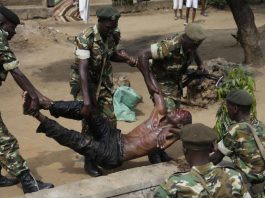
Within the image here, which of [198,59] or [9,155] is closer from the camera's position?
[9,155]

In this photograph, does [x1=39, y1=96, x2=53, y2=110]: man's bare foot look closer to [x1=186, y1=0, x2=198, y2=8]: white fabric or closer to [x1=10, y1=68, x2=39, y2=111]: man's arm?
[x1=10, y1=68, x2=39, y2=111]: man's arm

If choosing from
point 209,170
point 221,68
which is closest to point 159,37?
point 221,68

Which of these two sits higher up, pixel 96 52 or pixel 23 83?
pixel 96 52

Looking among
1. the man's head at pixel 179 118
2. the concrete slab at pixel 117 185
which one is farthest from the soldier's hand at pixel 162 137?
the concrete slab at pixel 117 185

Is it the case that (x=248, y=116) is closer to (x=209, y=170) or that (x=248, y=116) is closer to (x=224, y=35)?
(x=209, y=170)

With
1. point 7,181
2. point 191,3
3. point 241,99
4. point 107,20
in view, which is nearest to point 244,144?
point 241,99

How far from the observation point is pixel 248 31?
10477 mm

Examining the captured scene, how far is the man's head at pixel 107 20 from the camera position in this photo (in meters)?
5.21

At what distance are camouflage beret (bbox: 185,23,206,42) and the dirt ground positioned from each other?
1.53 metres

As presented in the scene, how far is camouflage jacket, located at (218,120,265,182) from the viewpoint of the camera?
3895 mm

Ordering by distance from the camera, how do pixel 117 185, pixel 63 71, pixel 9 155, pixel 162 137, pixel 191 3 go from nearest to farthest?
1. pixel 117 185
2. pixel 9 155
3. pixel 162 137
4. pixel 63 71
5. pixel 191 3

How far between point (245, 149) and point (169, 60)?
1950mm

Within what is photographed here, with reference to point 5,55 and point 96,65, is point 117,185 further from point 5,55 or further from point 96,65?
point 5,55

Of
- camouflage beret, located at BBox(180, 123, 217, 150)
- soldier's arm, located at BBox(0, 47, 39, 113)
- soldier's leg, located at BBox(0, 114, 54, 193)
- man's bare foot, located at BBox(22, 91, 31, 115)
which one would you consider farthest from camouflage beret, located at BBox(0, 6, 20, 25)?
camouflage beret, located at BBox(180, 123, 217, 150)
